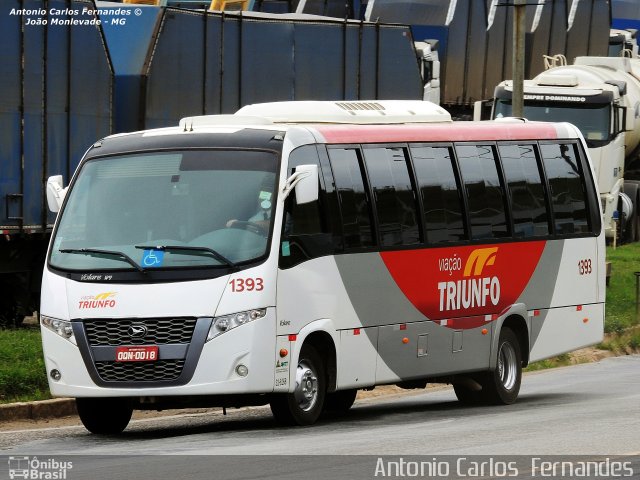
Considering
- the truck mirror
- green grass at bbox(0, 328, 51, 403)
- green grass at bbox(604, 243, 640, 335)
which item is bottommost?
green grass at bbox(604, 243, 640, 335)

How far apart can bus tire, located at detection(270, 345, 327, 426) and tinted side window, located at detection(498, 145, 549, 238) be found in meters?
3.90

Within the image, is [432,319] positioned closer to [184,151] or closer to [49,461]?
[184,151]

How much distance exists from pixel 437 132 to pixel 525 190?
5.18 feet

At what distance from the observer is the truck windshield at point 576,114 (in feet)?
121

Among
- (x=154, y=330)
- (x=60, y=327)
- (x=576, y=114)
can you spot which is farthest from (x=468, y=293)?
(x=576, y=114)

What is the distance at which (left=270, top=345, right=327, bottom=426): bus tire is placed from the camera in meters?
13.8

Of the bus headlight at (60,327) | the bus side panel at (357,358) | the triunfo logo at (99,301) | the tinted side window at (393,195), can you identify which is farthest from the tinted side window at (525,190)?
the bus headlight at (60,327)

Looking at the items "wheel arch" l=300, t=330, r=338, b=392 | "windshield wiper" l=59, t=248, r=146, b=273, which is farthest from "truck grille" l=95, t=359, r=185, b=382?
"wheel arch" l=300, t=330, r=338, b=392

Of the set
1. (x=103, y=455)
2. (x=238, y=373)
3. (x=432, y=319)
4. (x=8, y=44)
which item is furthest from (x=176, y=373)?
(x=8, y=44)

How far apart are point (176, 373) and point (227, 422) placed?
236 cm

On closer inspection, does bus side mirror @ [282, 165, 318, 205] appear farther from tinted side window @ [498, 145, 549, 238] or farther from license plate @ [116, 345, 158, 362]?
tinted side window @ [498, 145, 549, 238]

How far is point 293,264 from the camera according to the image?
13867 millimetres

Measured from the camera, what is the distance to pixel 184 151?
14.3 metres

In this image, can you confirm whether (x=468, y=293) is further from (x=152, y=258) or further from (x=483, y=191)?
(x=152, y=258)
